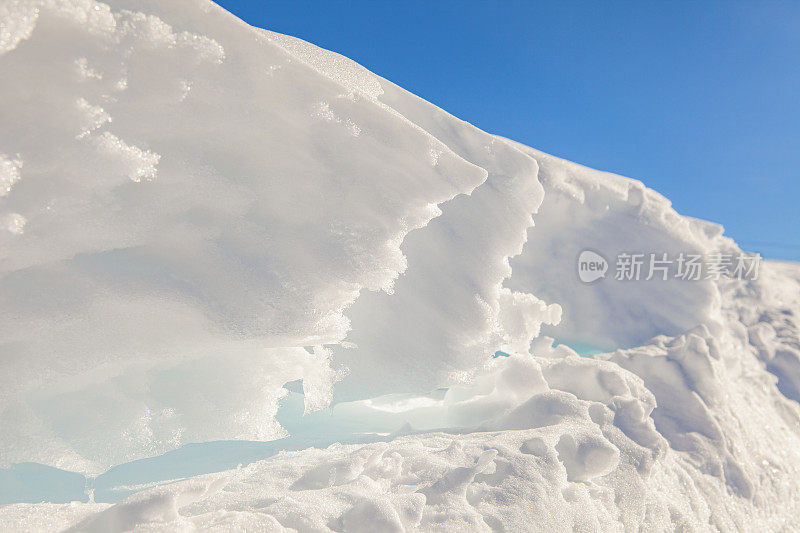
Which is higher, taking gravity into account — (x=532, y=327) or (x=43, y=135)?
(x=532, y=327)

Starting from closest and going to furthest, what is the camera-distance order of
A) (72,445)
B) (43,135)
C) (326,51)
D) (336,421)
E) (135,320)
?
(43,135) → (135,320) → (72,445) → (326,51) → (336,421)

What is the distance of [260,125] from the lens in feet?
7.11

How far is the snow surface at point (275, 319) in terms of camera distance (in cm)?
184

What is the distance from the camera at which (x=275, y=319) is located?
2484 mm

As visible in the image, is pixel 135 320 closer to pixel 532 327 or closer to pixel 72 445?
pixel 72 445

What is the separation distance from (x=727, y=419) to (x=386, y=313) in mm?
2787

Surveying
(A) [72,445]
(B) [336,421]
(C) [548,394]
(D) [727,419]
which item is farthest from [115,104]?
(D) [727,419]

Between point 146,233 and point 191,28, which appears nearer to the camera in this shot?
point 191,28

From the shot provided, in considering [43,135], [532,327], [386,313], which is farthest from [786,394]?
[43,135]

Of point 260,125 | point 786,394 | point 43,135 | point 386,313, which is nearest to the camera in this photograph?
point 43,135

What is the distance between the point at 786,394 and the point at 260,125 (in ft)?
18.4

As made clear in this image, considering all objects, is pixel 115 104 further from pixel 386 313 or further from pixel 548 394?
pixel 548 394

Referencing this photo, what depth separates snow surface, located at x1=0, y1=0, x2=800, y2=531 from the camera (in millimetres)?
1844

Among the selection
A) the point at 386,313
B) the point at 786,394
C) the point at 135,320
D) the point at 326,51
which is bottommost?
the point at 135,320
